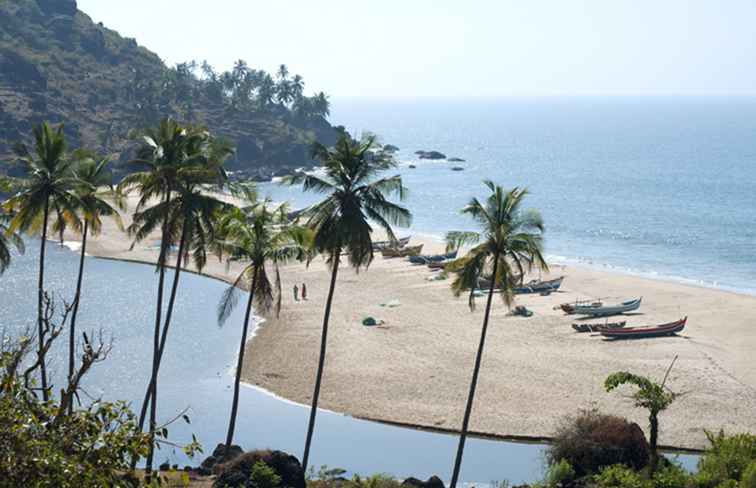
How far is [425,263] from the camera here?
84.4 m

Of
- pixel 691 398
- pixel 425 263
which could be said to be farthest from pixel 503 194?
pixel 425 263

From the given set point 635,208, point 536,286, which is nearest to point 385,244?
point 536,286

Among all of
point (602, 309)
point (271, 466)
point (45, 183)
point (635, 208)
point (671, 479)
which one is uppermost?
point (635, 208)

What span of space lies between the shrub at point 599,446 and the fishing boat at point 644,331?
77.6 ft

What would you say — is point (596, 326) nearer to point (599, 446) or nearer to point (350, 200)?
point (599, 446)

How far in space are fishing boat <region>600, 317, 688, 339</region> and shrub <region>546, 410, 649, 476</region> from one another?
2365cm

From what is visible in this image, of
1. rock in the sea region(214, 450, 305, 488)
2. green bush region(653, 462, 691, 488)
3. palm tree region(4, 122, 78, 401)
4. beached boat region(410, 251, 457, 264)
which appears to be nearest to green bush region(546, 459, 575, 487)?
green bush region(653, 462, 691, 488)

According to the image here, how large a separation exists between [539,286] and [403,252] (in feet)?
57.6

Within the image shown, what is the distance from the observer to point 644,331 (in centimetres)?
5944

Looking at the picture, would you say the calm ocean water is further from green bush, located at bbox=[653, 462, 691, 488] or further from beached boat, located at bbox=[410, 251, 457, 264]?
green bush, located at bbox=[653, 462, 691, 488]

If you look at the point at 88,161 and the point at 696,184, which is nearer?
the point at 88,161

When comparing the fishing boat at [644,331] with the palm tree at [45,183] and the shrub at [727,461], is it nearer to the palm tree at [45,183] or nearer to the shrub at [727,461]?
the shrub at [727,461]

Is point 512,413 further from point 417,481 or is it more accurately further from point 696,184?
point 696,184

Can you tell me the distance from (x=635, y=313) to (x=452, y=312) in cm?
1282
